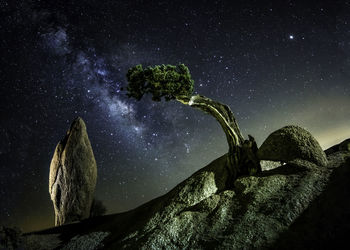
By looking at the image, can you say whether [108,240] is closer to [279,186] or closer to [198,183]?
[198,183]

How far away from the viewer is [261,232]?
19.9 feet

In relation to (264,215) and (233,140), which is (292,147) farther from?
(264,215)

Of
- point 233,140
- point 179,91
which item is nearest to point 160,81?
point 179,91

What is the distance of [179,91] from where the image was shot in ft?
43.4

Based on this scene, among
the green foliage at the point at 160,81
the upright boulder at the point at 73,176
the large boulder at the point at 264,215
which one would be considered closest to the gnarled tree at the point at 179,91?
the green foliage at the point at 160,81

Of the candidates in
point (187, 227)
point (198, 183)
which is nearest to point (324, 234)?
point (187, 227)

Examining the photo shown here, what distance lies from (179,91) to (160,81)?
1.36m

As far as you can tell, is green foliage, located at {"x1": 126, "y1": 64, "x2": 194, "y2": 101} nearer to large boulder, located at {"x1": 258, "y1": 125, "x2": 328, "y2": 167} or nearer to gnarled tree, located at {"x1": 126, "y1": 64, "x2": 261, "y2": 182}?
gnarled tree, located at {"x1": 126, "y1": 64, "x2": 261, "y2": 182}

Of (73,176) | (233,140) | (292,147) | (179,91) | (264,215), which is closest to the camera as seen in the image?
(264,215)

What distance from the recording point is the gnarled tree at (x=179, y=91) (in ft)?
41.2

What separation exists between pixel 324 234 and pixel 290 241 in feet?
2.90

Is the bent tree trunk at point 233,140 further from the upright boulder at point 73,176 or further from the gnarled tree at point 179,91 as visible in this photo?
the upright boulder at point 73,176

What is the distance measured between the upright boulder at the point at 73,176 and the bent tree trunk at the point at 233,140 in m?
11.3

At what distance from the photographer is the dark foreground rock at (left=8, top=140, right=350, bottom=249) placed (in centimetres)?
568
